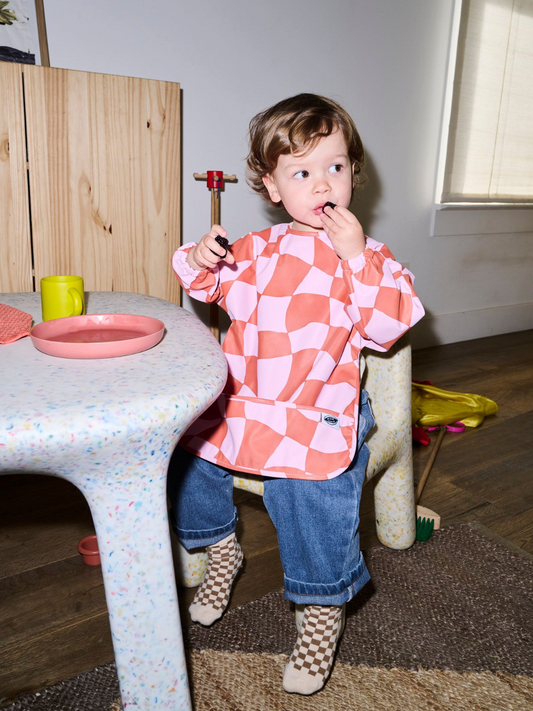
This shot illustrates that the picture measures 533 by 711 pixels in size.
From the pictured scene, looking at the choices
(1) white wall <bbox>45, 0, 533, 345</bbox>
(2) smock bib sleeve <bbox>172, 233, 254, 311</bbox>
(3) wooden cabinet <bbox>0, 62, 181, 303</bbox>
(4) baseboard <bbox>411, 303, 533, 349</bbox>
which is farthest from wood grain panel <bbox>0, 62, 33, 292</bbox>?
(4) baseboard <bbox>411, 303, 533, 349</bbox>

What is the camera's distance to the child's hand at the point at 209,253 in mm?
991

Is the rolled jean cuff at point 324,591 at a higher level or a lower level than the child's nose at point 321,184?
lower

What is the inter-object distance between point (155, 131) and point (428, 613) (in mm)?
1334

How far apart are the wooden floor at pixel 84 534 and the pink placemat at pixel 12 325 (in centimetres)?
62

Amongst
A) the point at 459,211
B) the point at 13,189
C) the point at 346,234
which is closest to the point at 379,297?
the point at 346,234

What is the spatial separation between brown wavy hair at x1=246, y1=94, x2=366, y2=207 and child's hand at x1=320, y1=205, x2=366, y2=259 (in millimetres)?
164

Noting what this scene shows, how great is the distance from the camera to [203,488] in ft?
3.47

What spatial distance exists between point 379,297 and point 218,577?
62 cm

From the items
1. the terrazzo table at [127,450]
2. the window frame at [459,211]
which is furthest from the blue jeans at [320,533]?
the window frame at [459,211]

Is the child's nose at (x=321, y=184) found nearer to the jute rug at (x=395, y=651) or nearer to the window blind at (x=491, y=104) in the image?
the jute rug at (x=395, y=651)

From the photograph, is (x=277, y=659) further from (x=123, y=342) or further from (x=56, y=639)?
(x=123, y=342)

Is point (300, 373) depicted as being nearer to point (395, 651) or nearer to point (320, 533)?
point (320, 533)

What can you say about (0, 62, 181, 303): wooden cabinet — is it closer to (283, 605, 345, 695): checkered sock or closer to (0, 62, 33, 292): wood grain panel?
(0, 62, 33, 292): wood grain panel

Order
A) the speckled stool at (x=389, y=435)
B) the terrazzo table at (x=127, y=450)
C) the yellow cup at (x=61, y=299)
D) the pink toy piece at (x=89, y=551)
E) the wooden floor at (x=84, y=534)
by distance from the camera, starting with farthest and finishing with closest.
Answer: the pink toy piece at (x=89, y=551)
the speckled stool at (x=389, y=435)
the wooden floor at (x=84, y=534)
the yellow cup at (x=61, y=299)
the terrazzo table at (x=127, y=450)
